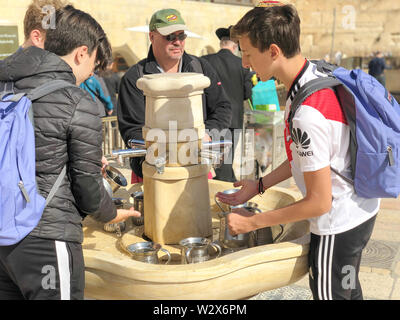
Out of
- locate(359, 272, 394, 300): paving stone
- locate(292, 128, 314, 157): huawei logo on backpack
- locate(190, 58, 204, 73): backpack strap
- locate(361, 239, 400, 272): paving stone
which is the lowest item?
locate(361, 239, 400, 272): paving stone

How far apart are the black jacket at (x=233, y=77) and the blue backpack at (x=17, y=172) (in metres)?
4.24

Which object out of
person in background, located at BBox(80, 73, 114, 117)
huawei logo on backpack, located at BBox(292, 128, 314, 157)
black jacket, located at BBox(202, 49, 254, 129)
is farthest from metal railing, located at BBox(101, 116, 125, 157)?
huawei logo on backpack, located at BBox(292, 128, 314, 157)

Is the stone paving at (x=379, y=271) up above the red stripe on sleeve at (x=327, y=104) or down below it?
below

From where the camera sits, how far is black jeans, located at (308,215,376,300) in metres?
1.73

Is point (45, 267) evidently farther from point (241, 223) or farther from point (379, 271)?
point (379, 271)

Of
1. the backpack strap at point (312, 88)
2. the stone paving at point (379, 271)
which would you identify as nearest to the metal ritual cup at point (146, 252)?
the backpack strap at point (312, 88)

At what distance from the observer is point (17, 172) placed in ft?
4.95

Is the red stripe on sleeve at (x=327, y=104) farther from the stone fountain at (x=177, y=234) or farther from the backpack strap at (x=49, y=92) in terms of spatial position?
the backpack strap at (x=49, y=92)

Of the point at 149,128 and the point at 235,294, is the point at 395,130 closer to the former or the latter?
the point at 235,294

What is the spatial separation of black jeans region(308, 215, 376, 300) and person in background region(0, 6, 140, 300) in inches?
33.5

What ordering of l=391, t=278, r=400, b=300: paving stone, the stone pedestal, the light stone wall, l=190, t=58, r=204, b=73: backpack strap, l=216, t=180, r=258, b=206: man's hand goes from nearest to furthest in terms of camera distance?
the stone pedestal
l=216, t=180, r=258, b=206: man's hand
l=190, t=58, r=204, b=73: backpack strap
l=391, t=278, r=400, b=300: paving stone
the light stone wall

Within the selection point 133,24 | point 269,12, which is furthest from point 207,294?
point 133,24

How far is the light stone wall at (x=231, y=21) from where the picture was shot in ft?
Answer: 44.5

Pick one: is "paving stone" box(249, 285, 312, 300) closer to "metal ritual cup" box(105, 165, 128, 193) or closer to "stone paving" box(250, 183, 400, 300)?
"stone paving" box(250, 183, 400, 300)
